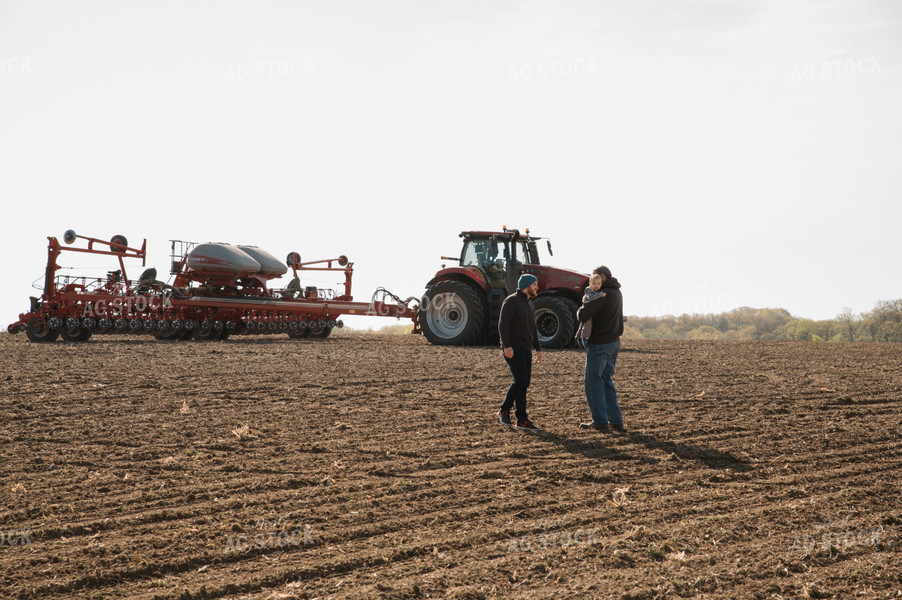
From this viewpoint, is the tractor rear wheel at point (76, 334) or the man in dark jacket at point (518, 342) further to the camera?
the tractor rear wheel at point (76, 334)

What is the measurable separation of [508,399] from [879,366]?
7.92 m

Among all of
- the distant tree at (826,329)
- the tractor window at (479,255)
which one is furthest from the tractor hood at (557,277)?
the distant tree at (826,329)

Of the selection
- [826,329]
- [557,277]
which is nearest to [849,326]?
[826,329]

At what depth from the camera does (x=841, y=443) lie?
6.93 meters

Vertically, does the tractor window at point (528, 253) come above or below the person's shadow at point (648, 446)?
above

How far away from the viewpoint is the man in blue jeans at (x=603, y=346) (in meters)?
7.47

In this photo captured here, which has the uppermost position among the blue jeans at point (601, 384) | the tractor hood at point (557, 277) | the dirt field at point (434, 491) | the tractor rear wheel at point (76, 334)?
the tractor hood at point (557, 277)

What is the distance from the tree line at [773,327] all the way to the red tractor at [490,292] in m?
9.33

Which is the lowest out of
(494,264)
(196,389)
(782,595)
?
(782,595)

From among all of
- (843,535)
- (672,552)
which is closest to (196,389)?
(672,552)

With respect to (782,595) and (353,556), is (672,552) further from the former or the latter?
(353,556)

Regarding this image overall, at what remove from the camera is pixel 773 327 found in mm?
30750

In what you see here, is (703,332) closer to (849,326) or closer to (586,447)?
(849,326)

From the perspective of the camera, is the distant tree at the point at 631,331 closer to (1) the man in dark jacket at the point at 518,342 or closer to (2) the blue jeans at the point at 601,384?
(2) the blue jeans at the point at 601,384
